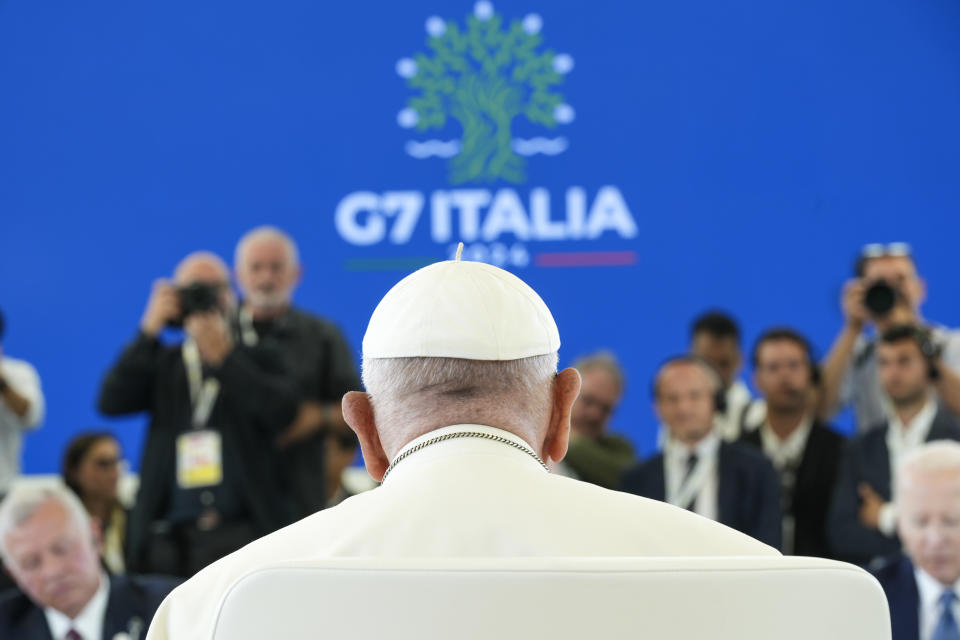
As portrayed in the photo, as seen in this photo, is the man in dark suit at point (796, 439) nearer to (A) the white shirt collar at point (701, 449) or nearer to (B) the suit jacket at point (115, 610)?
(A) the white shirt collar at point (701, 449)

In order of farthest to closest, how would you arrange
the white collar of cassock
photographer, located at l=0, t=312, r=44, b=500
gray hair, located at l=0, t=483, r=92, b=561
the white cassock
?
photographer, located at l=0, t=312, r=44, b=500
gray hair, located at l=0, t=483, r=92, b=561
the white collar of cassock
the white cassock

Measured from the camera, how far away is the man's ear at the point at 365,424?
181 cm

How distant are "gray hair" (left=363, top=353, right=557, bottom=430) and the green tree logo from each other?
223 inches

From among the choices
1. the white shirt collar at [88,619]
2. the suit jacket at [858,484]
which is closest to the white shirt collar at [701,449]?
the suit jacket at [858,484]

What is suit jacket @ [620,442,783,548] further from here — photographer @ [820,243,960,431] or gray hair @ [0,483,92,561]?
gray hair @ [0,483,92,561]

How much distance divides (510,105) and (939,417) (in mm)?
3268

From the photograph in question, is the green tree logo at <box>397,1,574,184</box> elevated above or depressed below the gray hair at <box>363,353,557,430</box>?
above

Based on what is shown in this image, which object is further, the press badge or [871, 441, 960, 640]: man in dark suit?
the press badge

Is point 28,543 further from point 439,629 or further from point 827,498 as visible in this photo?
point 439,629

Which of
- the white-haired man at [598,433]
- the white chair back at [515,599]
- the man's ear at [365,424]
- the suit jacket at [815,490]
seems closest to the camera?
the white chair back at [515,599]

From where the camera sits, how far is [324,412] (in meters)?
5.65

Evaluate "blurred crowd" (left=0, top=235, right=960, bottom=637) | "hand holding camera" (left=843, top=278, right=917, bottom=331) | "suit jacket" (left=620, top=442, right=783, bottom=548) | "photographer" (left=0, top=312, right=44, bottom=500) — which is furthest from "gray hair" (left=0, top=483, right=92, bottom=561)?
"hand holding camera" (left=843, top=278, right=917, bottom=331)

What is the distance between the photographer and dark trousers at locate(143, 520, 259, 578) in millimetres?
5246

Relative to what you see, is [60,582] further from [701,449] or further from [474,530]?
[474,530]
